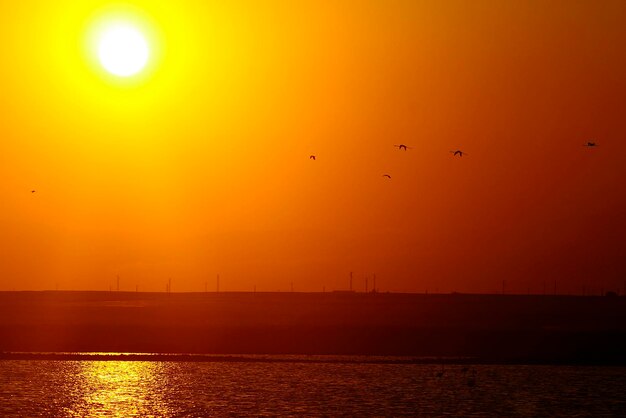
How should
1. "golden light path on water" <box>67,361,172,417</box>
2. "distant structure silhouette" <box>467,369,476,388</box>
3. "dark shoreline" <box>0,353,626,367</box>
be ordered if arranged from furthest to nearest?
"dark shoreline" <box>0,353,626,367</box> < "distant structure silhouette" <box>467,369,476,388</box> < "golden light path on water" <box>67,361,172,417</box>

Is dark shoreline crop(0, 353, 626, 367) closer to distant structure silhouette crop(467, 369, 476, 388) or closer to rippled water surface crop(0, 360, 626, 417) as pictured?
rippled water surface crop(0, 360, 626, 417)

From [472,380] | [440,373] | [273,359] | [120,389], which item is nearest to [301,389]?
[120,389]

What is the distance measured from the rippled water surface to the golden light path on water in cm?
7

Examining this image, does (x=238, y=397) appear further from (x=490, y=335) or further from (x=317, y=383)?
(x=490, y=335)

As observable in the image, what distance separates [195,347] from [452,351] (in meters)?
26.4

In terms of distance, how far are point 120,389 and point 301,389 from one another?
518 inches

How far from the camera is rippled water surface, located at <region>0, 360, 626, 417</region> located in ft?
212

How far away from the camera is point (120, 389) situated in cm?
7338

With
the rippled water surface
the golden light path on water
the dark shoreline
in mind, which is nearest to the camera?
the golden light path on water

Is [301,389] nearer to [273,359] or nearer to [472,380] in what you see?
[472,380]

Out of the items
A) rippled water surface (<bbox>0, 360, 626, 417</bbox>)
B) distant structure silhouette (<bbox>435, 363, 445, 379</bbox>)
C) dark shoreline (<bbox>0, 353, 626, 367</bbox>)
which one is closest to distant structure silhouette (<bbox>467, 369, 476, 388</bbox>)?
rippled water surface (<bbox>0, 360, 626, 417</bbox>)

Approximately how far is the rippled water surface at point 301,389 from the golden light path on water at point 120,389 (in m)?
0.07

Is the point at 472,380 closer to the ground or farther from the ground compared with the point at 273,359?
Answer: closer to the ground

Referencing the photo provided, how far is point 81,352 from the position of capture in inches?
3900
